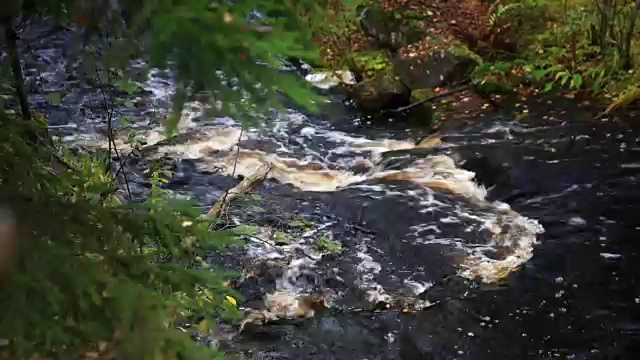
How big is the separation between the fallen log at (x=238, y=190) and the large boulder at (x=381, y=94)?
3.27m

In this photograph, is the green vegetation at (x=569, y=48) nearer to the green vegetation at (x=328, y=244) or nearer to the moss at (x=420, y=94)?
the moss at (x=420, y=94)

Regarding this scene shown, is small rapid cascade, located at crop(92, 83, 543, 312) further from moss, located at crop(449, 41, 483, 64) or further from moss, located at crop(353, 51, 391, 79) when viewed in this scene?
moss, located at crop(449, 41, 483, 64)

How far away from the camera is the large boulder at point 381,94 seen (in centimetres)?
1069

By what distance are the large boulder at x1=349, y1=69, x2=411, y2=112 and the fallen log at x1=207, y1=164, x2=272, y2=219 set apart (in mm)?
3271

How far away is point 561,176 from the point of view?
7734mm

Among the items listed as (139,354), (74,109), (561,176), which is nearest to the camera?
(139,354)

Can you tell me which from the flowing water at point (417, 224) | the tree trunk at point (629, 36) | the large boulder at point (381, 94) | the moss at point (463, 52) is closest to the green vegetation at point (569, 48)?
the tree trunk at point (629, 36)

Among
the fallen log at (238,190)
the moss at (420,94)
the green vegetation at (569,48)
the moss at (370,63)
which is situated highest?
the green vegetation at (569,48)

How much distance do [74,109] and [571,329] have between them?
24.7ft

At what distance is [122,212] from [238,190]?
4710mm

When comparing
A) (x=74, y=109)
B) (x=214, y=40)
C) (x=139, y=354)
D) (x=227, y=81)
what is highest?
(x=214, y=40)

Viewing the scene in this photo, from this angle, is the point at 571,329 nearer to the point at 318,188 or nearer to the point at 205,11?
the point at 318,188

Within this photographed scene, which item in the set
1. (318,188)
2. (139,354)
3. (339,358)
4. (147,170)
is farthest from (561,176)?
(139,354)

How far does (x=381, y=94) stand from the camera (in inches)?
421
